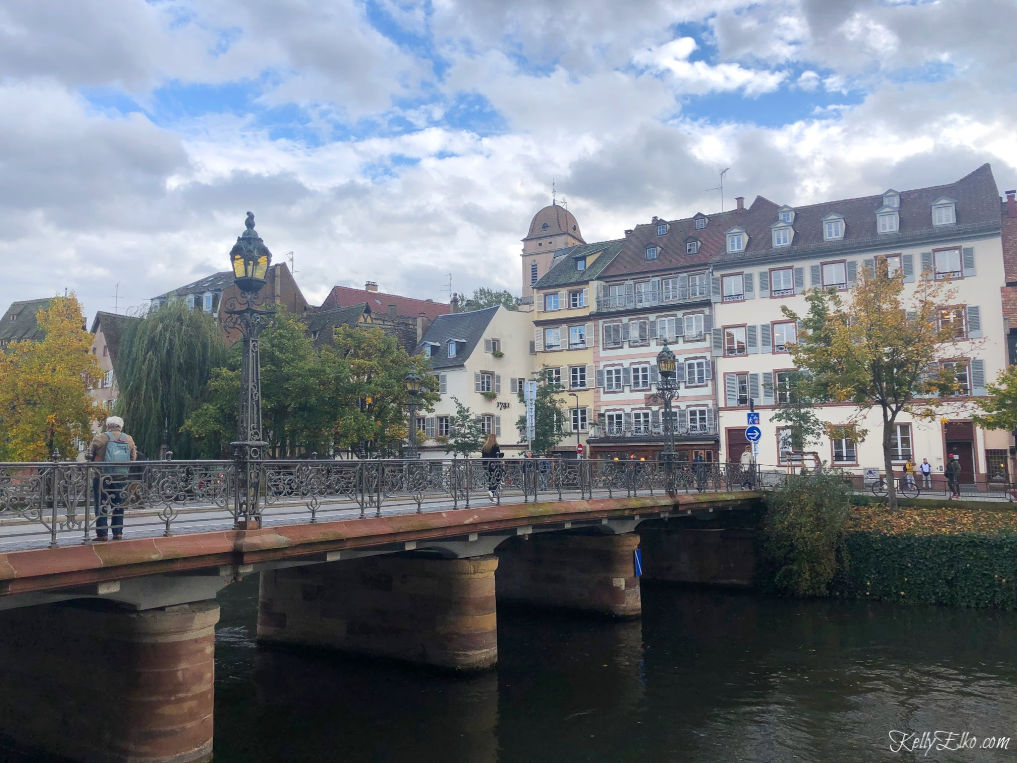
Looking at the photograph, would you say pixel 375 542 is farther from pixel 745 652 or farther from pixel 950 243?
pixel 950 243

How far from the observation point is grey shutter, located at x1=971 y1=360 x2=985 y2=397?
4006 centimetres

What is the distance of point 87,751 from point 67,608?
1959 mm

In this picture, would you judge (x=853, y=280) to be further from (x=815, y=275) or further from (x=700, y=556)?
(x=700, y=556)

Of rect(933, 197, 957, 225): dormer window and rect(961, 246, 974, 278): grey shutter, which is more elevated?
rect(933, 197, 957, 225): dormer window

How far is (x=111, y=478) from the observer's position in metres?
9.86

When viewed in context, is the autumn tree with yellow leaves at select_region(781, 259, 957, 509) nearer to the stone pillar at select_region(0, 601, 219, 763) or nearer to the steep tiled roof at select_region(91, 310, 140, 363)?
the stone pillar at select_region(0, 601, 219, 763)

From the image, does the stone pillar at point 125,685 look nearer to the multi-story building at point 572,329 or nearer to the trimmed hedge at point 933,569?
the trimmed hedge at point 933,569

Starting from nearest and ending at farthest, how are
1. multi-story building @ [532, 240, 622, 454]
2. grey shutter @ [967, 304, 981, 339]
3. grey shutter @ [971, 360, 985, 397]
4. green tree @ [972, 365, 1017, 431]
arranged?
green tree @ [972, 365, 1017, 431] < grey shutter @ [971, 360, 985, 397] < grey shutter @ [967, 304, 981, 339] < multi-story building @ [532, 240, 622, 454]

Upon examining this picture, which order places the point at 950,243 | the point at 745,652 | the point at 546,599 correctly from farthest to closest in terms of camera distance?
the point at 950,243
the point at 546,599
the point at 745,652

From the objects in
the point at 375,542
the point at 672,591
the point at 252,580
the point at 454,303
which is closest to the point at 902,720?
the point at 375,542

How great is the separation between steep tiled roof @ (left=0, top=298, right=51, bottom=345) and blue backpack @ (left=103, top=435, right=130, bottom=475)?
63332mm

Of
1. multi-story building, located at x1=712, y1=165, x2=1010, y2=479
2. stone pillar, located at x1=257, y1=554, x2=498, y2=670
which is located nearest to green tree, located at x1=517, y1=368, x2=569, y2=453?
multi-story building, located at x1=712, y1=165, x2=1010, y2=479

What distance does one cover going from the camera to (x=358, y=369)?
34469 millimetres

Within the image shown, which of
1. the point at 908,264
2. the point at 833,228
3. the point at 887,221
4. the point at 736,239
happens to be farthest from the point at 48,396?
the point at 887,221
